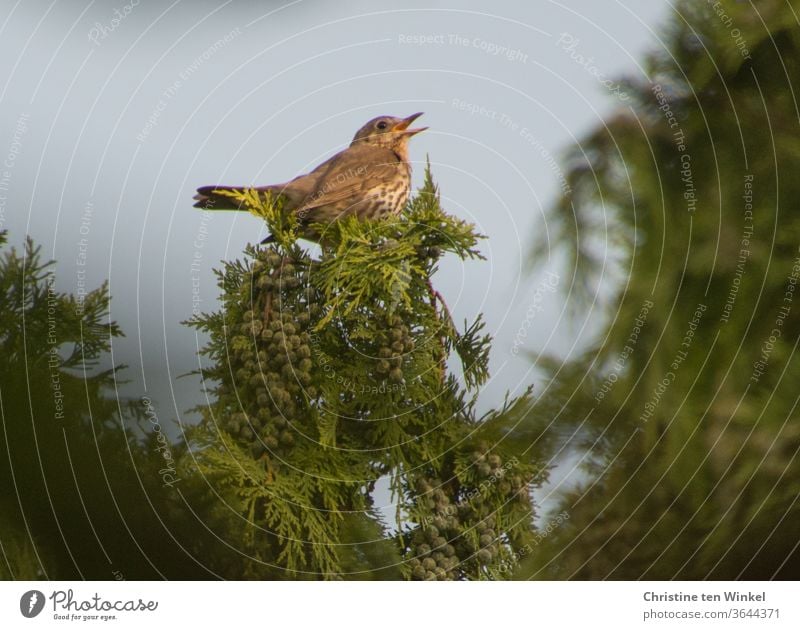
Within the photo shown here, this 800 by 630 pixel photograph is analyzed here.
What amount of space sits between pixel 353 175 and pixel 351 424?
752 millimetres

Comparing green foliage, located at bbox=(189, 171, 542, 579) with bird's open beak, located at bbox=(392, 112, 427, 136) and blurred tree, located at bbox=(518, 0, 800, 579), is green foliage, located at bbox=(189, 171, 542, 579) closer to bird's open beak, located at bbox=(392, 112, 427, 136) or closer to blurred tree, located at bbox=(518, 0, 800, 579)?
blurred tree, located at bbox=(518, 0, 800, 579)

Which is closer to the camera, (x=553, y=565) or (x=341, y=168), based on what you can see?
(x=553, y=565)

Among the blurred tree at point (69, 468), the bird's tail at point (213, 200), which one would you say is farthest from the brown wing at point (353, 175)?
the blurred tree at point (69, 468)

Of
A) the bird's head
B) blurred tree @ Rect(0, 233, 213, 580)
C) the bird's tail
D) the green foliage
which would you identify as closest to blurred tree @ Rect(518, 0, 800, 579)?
the green foliage

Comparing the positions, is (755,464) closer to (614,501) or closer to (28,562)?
(614,501)

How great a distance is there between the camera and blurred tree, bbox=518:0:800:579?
161 centimetres

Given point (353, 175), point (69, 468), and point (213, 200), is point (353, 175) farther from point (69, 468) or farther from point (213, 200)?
point (69, 468)

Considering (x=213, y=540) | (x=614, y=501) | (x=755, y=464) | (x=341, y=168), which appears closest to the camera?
(x=213, y=540)

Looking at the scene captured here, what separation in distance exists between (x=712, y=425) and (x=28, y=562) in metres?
1.08

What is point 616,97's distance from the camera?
182 centimetres

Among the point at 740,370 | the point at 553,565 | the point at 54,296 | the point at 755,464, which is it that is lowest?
the point at 553,565

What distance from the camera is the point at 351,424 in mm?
1446

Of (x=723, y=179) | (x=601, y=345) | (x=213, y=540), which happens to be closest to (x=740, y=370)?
(x=601, y=345)

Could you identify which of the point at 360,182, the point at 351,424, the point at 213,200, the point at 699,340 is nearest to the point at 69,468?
the point at 351,424
